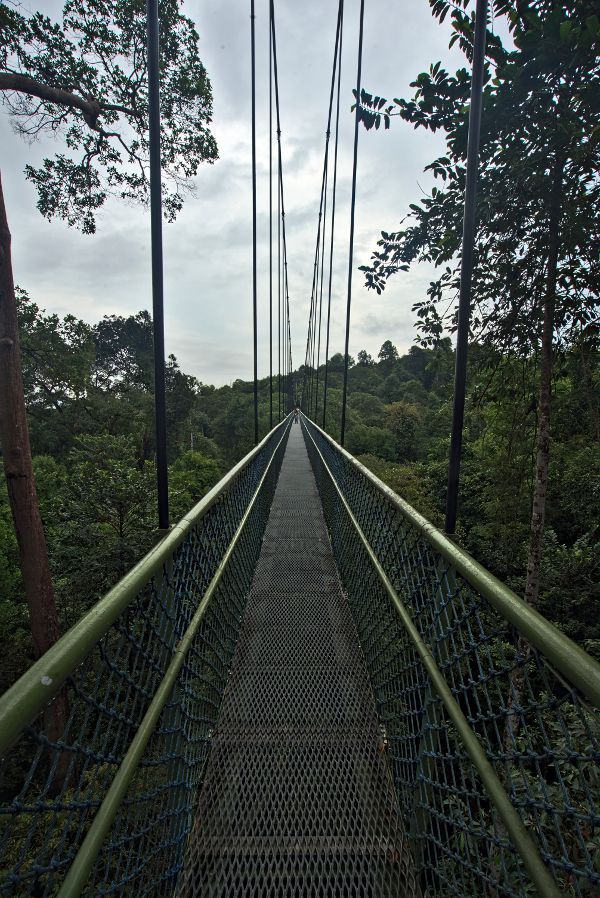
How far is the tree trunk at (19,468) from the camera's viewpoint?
370cm

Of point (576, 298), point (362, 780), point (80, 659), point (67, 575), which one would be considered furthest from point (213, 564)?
point (67, 575)

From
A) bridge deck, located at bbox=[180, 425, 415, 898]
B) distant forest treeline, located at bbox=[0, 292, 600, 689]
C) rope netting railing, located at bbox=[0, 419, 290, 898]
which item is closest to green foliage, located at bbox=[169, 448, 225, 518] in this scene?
distant forest treeline, located at bbox=[0, 292, 600, 689]

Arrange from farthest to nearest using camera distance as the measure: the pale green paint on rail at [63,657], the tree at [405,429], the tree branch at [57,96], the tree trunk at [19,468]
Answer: the tree at [405,429] → the tree branch at [57,96] → the tree trunk at [19,468] → the pale green paint on rail at [63,657]

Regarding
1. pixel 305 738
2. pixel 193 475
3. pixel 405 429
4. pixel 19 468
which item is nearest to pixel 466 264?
pixel 305 738

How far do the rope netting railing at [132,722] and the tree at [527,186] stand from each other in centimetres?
238

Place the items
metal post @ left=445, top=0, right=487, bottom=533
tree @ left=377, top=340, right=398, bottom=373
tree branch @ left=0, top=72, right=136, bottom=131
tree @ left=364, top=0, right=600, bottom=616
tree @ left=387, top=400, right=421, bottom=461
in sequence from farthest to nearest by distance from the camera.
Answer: tree @ left=377, top=340, right=398, bottom=373, tree @ left=387, top=400, right=421, bottom=461, tree branch @ left=0, top=72, right=136, bottom=131, tree @ left=364, top=0, right=600, bottom=616, metal post @ left=445, top=0, right=487, bottom=533

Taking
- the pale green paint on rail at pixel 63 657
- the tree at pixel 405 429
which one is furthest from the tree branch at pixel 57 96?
the tree at pixel 405 429

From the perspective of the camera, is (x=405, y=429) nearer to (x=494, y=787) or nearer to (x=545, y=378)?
(x=545, y=378)

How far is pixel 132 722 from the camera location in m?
0.90

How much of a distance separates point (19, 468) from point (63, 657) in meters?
3.82

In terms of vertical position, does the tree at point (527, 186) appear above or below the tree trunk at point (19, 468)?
above

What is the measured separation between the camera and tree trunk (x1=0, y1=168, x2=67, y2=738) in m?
3.70

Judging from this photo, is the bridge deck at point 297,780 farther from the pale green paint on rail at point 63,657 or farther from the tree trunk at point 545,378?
the tree trunk at point 545,378

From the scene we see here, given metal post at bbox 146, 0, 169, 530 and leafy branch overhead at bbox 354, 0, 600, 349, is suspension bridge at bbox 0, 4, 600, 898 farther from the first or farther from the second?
leafy branch overhead at bbox 354, 0, 600, 349
